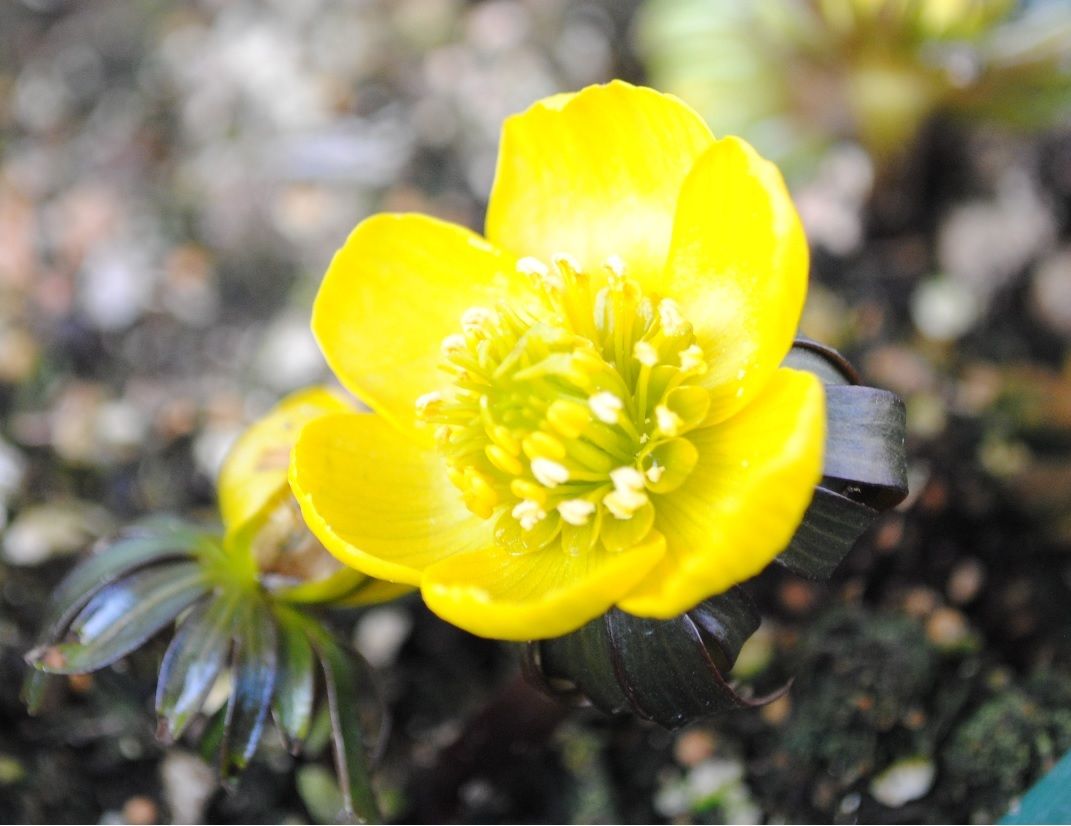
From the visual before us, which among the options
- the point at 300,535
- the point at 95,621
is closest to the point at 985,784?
the point at 300,535

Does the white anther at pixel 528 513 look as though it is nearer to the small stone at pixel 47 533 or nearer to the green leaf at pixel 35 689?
the green leaf at pixel 35 689

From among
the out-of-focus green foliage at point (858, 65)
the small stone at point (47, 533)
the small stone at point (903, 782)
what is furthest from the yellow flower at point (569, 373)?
the out-of-focus green foliage at point (858, 65)

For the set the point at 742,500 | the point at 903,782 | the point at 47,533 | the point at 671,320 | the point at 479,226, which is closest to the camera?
the point at 742,500

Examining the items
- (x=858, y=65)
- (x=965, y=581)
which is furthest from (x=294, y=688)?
(x=858, y=65)

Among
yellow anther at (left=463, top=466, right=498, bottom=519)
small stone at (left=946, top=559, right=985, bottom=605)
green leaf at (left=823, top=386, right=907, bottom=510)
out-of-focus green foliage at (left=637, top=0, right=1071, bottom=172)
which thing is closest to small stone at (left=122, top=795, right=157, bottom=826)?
yellow anther at (left=463, top=466, right=498, bottom=519)

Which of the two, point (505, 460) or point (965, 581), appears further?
point (965, 581)

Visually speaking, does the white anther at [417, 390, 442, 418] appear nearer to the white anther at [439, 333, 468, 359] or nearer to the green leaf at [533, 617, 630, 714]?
the white anther at [439, 333, 468, 359]

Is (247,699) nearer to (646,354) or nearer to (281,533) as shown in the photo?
(281,533)

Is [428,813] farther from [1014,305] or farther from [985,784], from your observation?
[1014,305]
